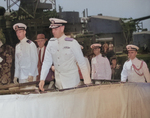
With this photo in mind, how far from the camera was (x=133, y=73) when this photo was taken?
10.8ft

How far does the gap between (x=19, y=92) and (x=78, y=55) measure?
934mm

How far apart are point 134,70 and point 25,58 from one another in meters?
1.47

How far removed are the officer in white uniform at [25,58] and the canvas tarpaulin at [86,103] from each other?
31 centimetres

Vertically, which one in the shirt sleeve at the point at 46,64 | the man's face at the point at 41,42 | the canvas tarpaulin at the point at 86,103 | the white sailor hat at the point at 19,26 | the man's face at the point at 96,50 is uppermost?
the white sailor hat at the point at 19,26

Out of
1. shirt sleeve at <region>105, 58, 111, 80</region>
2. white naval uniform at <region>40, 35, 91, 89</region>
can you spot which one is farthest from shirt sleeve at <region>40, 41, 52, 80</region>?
shirt sleeve at <region>105, 58, 111, 80</region>

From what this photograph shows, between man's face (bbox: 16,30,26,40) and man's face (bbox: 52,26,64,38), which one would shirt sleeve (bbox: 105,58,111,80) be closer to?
man's face (bbox: 52,26,64,38)

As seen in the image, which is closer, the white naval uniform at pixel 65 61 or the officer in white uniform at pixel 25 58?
the white naval uniform at pixel 65 61

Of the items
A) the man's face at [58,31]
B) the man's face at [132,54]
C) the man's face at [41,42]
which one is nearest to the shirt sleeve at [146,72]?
the man's face at [132,54]

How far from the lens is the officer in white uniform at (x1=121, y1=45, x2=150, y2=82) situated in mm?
3240

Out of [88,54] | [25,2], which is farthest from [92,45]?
[25,2]

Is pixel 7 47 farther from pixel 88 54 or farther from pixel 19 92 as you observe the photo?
pixel 88 54

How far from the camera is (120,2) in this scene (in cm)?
331

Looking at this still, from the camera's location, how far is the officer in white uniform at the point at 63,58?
317 centimetres

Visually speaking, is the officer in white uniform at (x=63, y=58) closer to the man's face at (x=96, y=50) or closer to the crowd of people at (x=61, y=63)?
the crowd of people at (x=61, y=63)
